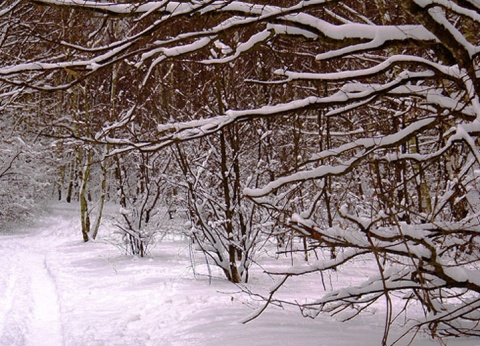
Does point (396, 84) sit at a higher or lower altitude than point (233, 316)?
higher

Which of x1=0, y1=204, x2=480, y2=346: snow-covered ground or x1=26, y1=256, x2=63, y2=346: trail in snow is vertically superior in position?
x1=0, y1=204, x2=480, y2=346: snow-covered ground

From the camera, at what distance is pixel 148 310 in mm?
5590

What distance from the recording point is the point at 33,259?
11789mm

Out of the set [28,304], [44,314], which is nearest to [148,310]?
[44,314]

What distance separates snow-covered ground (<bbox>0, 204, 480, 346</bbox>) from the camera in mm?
4059

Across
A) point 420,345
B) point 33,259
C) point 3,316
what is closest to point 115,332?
point 3,316

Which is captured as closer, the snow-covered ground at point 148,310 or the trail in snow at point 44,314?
the snow-covered ground at point 148,310

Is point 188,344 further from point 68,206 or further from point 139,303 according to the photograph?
point 68,206

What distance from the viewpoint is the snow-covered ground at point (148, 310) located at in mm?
4059

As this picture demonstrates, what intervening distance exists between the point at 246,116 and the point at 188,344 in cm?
229

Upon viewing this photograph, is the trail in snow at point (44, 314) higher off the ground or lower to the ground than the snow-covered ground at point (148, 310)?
lower

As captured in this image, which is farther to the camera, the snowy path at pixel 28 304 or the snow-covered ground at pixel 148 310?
the snowy path at pixel 28 304

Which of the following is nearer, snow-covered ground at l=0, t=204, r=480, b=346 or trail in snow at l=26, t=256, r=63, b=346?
snow-covered ground at l=0, t=204, r=480, b=346

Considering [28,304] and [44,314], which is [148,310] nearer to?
[44,314]
